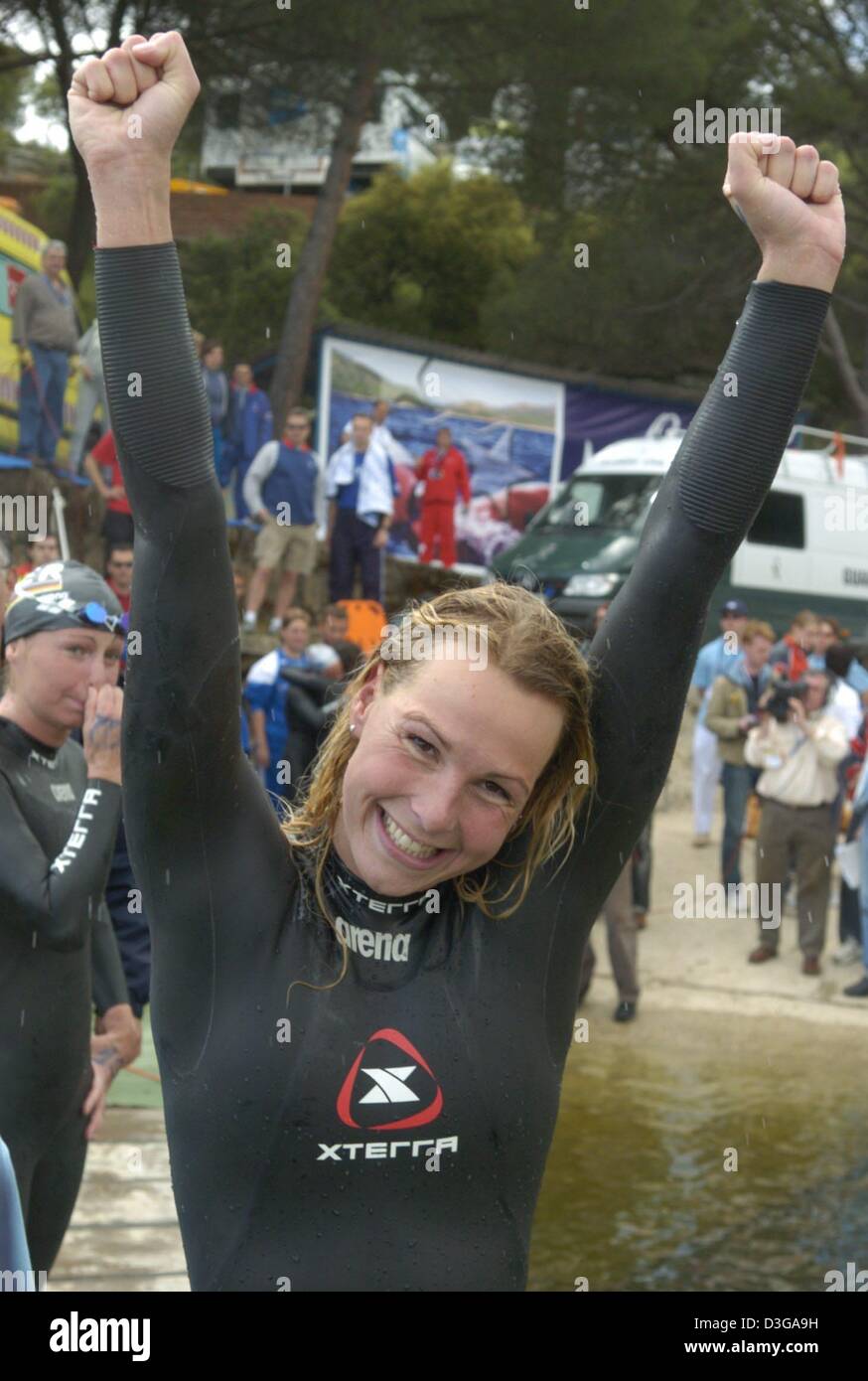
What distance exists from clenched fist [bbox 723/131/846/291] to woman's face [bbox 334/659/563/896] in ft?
1.83

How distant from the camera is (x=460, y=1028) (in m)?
1.92

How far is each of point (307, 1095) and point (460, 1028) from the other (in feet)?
0.61

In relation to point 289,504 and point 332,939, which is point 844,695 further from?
point 332,939

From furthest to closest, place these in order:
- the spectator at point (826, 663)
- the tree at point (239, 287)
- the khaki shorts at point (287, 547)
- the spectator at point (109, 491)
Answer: the tree at point (239, 287) → the khaki shorts at point (287, 547) → the spectator at point (826, 663) → the spectator at point (109, 491)

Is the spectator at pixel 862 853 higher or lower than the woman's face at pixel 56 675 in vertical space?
lower

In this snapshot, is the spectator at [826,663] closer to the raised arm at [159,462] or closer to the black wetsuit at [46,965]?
the black wetsuit at [46,965]

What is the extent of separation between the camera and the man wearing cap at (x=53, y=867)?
3.47m

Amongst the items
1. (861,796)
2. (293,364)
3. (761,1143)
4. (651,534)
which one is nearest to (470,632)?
(651,534)

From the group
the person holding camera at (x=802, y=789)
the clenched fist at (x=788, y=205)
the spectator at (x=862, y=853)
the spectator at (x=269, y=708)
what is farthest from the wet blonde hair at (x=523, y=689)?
the person holding camera at (x=802, y=789)

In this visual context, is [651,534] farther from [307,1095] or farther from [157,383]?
[307,1095]

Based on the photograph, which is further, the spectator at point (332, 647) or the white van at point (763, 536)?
the white van at point (763, 536)

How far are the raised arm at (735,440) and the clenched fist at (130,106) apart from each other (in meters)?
0.61

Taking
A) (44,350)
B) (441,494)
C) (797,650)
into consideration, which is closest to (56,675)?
(44,350)

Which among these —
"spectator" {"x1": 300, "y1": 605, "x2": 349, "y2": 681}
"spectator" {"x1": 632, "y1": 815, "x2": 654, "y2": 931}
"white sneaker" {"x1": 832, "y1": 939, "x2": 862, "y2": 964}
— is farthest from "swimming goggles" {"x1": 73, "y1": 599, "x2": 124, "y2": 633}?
"white sneaker" {"x1": 832, "y1": 939, "x2": 862, "y2": 964}
